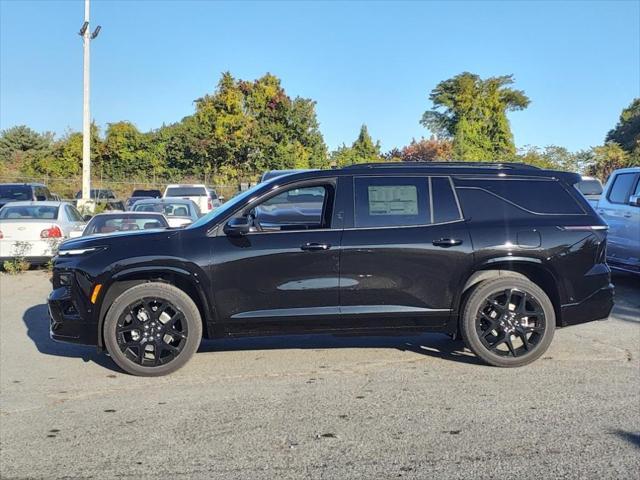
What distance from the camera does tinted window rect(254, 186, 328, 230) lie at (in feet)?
Result: 19.4

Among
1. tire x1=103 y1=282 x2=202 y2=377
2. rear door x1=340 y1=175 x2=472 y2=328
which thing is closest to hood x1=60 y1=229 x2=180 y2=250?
tire x1=103 y1=282 x2=202 y2=377

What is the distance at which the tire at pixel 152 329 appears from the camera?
536cm

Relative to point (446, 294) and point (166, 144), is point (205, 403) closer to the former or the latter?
point (446, 294)

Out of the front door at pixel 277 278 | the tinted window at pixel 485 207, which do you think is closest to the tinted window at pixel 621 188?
the tinted window at pixel 485 207

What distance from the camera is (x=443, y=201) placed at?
18.4 feet

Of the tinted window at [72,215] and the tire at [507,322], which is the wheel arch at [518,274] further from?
the tinted window at [72,215]

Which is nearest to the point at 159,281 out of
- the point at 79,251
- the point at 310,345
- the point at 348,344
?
the point at 79,251

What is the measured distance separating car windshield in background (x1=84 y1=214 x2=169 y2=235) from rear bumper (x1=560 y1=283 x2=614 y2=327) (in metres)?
6.46

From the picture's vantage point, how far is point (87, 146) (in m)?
21.7

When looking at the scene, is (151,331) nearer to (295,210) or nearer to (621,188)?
(295,210)

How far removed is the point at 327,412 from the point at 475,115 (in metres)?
46.0

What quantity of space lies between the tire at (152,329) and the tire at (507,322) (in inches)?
97.5

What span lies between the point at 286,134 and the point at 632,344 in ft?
121

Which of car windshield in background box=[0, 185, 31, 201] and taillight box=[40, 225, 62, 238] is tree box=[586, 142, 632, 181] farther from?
taillight box=[40, 225, 62, 238]
